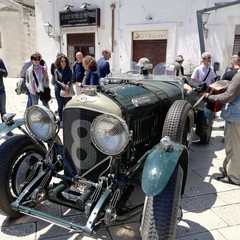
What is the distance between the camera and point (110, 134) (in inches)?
83.7

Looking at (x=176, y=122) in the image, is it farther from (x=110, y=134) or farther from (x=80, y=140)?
(x=80, y=140)

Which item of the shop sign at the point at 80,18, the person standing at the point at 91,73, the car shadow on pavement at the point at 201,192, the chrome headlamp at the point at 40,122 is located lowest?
the car shadow on pavement at the point at 201,192

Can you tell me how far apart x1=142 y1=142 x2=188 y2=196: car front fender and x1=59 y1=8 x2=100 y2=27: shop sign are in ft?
33.2

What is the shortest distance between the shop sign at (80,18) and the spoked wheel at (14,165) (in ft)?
31.0

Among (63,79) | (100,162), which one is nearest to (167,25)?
(63,79)

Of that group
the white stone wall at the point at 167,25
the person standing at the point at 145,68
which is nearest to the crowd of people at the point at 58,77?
the person standing at the point at 145,68

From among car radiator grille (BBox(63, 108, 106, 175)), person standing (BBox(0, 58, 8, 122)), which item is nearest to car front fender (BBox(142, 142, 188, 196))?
car radiator grille (BBox(63, 108, 106, 175))

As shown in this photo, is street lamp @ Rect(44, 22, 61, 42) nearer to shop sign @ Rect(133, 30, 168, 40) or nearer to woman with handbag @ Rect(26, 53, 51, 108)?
shop sign @ Rect(133, 30, 168, 40)

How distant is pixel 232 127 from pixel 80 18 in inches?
393

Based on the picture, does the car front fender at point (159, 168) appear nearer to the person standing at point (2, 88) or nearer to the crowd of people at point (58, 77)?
the crowd of people at point (58, 77)

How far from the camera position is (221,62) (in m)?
8.84

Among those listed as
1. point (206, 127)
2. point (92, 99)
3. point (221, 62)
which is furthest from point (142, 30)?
point (92, 99)

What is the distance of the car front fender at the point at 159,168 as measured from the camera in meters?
1.84

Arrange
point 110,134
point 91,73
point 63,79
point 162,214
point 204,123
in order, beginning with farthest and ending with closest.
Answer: point 63,79, point 91,73, point 204,123, point 110,134, point 162,214
